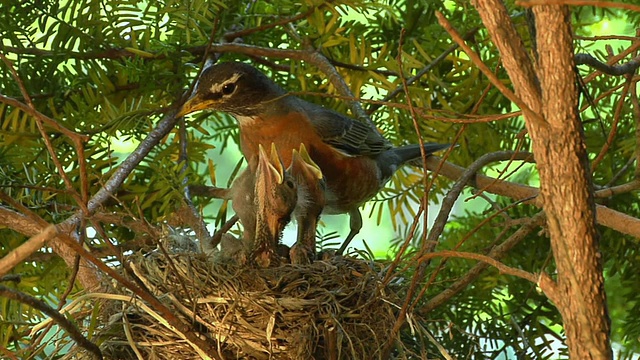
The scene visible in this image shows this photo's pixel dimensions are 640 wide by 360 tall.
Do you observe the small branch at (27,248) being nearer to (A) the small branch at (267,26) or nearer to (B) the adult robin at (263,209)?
(B) the adult robin at (263,209)

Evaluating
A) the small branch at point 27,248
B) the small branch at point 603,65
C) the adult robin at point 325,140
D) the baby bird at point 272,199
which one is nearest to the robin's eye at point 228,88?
the adult robin at point 325,140

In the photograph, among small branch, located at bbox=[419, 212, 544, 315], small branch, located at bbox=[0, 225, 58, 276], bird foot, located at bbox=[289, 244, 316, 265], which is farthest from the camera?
bird foot, located at bbox=[289, 244, 316, 265]

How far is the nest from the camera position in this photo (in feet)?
5.18

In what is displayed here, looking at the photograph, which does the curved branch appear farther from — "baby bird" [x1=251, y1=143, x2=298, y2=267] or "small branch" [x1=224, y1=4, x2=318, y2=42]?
"small branch" [x1=224, y1=4, x2=318, y2=42]

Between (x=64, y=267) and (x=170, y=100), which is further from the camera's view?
(x=170, y=100)

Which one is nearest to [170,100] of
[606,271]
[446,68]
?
[446,68]

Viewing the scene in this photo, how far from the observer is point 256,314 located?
1629 millimetres

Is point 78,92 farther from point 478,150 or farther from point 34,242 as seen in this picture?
point 34,242

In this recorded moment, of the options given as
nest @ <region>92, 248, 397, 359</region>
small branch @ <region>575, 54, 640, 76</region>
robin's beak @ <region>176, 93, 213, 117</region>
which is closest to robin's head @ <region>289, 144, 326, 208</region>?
robin's beak @ <region>176, 93, 213, 117</region>

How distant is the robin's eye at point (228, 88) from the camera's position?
7.06ft

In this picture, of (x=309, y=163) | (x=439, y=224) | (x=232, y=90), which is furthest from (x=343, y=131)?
(x=439, y=224)

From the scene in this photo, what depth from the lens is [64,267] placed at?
2043mm

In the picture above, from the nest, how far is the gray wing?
25.8 inches

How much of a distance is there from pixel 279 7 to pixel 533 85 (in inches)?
47.2
